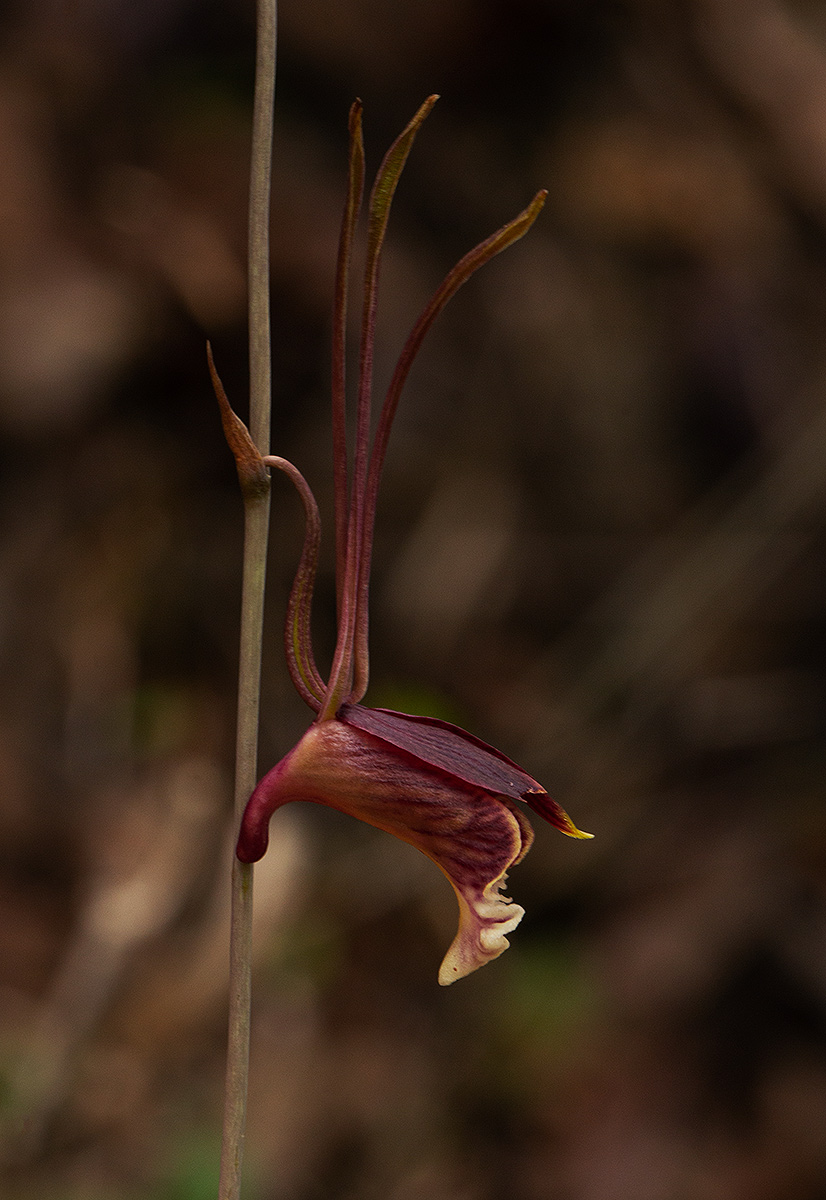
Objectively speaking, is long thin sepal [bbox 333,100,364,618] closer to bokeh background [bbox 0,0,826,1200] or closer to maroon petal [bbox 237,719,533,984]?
maroon petal [bbox 237,719,533,984]

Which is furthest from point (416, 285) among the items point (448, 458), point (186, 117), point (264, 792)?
point (264, 792)

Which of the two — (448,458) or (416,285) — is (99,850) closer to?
(448,458)

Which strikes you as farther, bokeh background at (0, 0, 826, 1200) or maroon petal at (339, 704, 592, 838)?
bokeh background at (0, 0, 826, 1200)

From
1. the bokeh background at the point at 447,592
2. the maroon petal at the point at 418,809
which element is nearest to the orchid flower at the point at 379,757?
the maroon petal at the point at 418,809

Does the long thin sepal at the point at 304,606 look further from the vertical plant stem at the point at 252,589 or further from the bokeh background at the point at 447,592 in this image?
the bokeh background at the point at 447,592

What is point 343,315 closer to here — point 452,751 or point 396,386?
point 396,386

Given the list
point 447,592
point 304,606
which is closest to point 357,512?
point 304,606

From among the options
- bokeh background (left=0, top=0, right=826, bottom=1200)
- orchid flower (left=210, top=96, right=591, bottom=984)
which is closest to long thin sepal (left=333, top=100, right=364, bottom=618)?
orchid flower (left=210, top=96, right=591, bottom=984)
